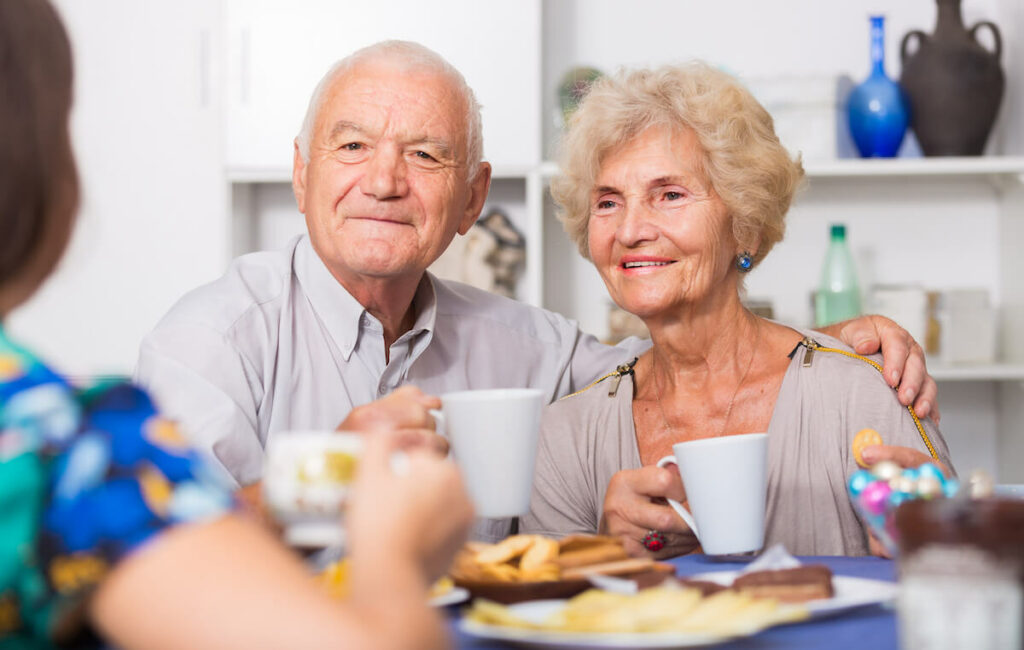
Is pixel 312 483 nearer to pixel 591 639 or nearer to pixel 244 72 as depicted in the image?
pixel 591 639

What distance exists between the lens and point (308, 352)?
1761 mm

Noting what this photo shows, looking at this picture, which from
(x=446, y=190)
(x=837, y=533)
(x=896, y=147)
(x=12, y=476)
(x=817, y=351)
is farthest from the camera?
(x=896, y=147)

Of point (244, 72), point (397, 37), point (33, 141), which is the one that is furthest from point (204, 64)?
point (33, 141)

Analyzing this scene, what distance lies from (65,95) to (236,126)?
2449mm

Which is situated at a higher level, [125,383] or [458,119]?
[458,119]

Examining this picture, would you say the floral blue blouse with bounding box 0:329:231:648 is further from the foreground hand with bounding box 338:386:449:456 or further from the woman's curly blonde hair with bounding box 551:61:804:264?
the woman's curly blonde hair with bounding box 551:61:804:264

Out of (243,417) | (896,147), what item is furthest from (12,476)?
(896,147)

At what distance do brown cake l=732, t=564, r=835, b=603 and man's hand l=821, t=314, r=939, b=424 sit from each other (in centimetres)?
71

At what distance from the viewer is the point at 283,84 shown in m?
2.96

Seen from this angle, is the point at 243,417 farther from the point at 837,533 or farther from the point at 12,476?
the point at 12,476

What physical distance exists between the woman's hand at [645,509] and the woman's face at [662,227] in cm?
44

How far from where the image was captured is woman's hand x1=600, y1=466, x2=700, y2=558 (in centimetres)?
129

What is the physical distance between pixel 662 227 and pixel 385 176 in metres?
0.46

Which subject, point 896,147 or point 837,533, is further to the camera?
point 896,147
